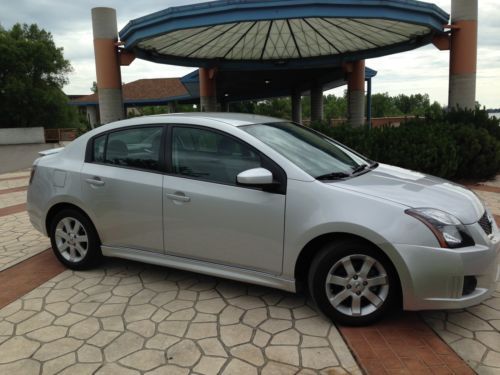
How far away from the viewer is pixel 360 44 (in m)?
16.0

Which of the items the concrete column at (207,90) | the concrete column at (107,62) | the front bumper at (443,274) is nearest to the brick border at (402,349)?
the front bumper at (443,274)

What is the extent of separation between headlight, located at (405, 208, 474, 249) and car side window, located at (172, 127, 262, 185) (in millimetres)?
1295

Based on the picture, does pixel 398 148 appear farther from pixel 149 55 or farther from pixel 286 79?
pixel 286 79

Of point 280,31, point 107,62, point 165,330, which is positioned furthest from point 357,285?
point 107,62

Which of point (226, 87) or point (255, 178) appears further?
point (226, 87)

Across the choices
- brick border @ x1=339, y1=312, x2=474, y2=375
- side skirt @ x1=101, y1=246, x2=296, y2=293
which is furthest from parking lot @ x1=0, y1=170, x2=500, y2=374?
side skirt @ x1=101, y1=246, x2=296, y2=293

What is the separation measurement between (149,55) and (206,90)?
5.29 metres

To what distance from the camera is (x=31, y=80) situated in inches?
1431

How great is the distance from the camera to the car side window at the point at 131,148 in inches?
159

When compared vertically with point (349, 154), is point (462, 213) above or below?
below

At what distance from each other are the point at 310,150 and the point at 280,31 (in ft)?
37.7

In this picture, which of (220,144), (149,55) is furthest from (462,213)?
(149,55)

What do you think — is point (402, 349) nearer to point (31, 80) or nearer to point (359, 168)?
point (359, 168)

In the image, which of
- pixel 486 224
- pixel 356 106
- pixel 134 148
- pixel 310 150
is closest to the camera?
pixel 486 224
